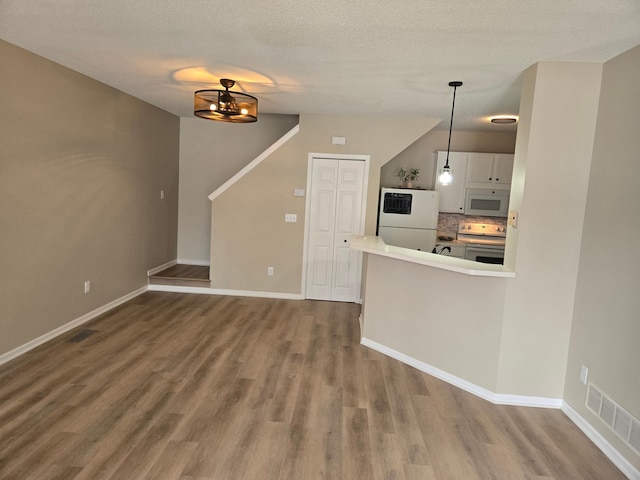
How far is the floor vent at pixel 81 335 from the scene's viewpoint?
3.94 metres

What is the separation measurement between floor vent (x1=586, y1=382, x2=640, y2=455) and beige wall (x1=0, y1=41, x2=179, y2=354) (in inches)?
174

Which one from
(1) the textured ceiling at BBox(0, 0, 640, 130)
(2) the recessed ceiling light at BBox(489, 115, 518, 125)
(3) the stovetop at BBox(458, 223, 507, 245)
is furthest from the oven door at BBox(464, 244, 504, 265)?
(1) the textured ceiling at BBox(0, 0, 640, 130)

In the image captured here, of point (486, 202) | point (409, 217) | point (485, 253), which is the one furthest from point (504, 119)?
point (485, 253)

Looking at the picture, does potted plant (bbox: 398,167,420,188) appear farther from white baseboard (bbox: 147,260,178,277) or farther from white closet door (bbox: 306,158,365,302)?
white baseboard (bbox: 147,260,178,277)

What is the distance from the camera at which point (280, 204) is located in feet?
18.7

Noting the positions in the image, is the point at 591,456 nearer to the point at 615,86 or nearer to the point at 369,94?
the point at 615,86

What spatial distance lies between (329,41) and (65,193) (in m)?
2.91

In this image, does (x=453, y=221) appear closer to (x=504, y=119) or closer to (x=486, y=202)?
(x=486, y=202)

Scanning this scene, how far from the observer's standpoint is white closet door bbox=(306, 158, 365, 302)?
18.5ft

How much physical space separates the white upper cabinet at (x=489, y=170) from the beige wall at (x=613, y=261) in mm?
3002

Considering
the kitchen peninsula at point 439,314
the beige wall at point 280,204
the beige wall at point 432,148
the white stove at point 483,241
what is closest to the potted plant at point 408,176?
the beige wall at point 432,148

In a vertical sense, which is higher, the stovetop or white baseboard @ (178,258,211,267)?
the stovetop

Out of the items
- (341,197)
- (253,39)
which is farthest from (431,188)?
(253,39)

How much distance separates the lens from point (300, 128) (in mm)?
5535
